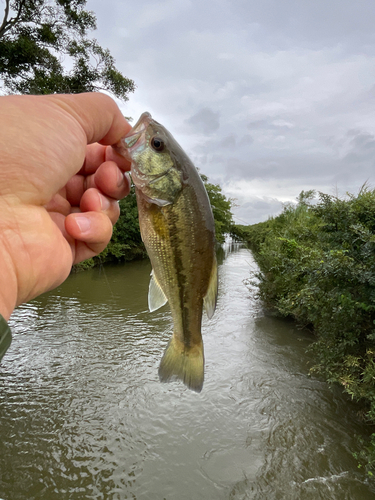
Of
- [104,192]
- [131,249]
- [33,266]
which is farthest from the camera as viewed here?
[131,249]

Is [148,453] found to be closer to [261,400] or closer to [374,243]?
[261,400]

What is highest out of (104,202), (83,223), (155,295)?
(104,202)

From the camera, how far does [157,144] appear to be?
184cm

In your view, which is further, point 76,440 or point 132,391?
point 132,391

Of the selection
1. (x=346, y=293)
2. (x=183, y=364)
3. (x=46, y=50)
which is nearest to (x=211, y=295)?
(x=183, y=364)

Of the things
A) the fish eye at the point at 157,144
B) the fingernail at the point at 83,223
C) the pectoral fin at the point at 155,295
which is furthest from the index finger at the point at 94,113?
the pectoral fin at the point at 155,295

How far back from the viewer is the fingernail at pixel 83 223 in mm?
2051

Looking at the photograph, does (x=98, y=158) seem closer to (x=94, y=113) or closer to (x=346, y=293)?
(x=94, y=113)

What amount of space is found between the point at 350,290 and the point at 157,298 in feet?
17.0

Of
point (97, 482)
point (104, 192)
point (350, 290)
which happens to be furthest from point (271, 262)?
point (104, 192)

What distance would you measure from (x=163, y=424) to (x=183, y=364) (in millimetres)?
4351

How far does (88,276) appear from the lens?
61.7 ft

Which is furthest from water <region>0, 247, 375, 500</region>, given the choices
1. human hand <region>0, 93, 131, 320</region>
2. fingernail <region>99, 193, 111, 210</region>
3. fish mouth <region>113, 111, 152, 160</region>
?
fish mouth <region>113, 111, 152, 160</region>

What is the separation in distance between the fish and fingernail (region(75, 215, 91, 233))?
1.44ft
